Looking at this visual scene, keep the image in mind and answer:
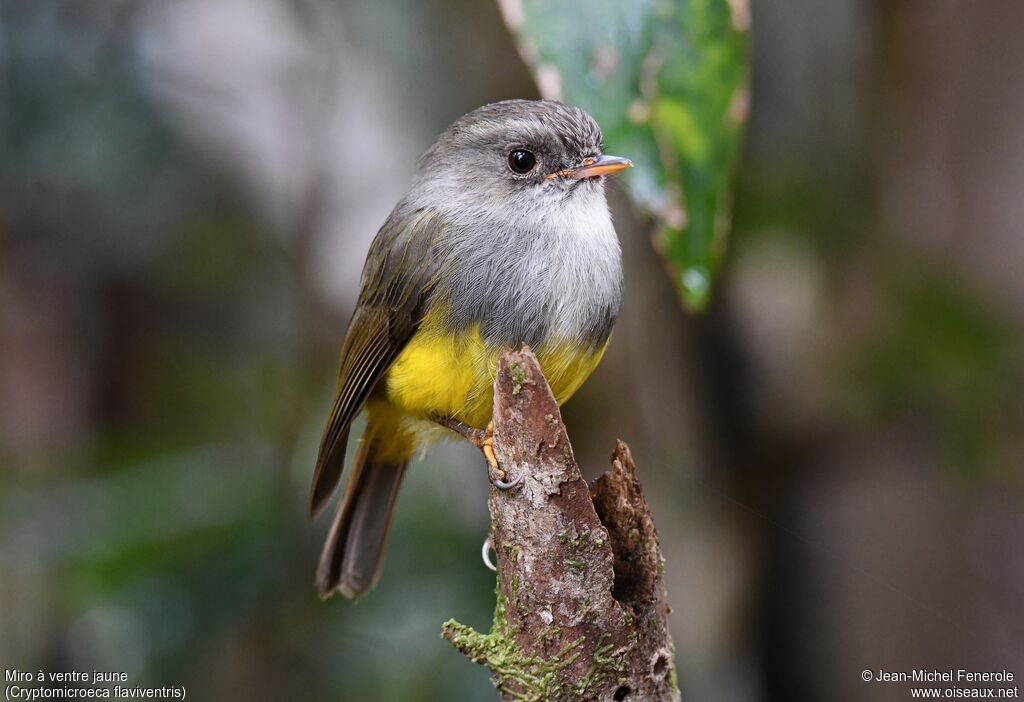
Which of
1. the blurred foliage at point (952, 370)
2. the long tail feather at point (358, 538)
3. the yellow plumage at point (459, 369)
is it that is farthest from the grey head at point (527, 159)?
the blurred foliage at point (952, 370)

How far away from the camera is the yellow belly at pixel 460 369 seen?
7.45 ft

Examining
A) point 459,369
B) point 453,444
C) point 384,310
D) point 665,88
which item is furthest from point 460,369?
point 453,444

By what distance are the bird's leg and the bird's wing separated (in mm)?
206

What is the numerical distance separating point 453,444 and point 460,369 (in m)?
1.12

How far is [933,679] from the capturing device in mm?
3766

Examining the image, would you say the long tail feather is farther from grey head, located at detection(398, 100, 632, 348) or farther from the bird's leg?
grey head, located at detection(398, 100, 632, 348)

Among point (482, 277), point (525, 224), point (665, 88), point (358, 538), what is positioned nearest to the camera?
point (665, 88)

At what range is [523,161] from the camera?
2.50m

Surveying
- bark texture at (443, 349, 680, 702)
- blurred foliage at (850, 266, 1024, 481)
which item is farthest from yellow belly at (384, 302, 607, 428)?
blurred foliage at (850, 266, 1024, 481)

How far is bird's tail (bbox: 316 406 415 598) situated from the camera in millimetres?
2857

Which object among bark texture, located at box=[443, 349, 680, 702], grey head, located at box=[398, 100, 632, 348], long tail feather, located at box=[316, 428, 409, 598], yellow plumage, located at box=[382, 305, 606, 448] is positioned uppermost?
grey head, located at box=[398, 100, 632, 348]

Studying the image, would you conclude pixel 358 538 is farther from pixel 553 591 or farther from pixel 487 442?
pixel 553 591

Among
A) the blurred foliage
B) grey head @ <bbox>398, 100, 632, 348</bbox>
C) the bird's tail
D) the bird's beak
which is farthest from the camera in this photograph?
the blurred foliage

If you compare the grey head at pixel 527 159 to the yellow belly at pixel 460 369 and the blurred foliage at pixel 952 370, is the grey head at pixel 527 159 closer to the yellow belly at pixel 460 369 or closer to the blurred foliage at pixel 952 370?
the yellow belly at pixel 460 369
